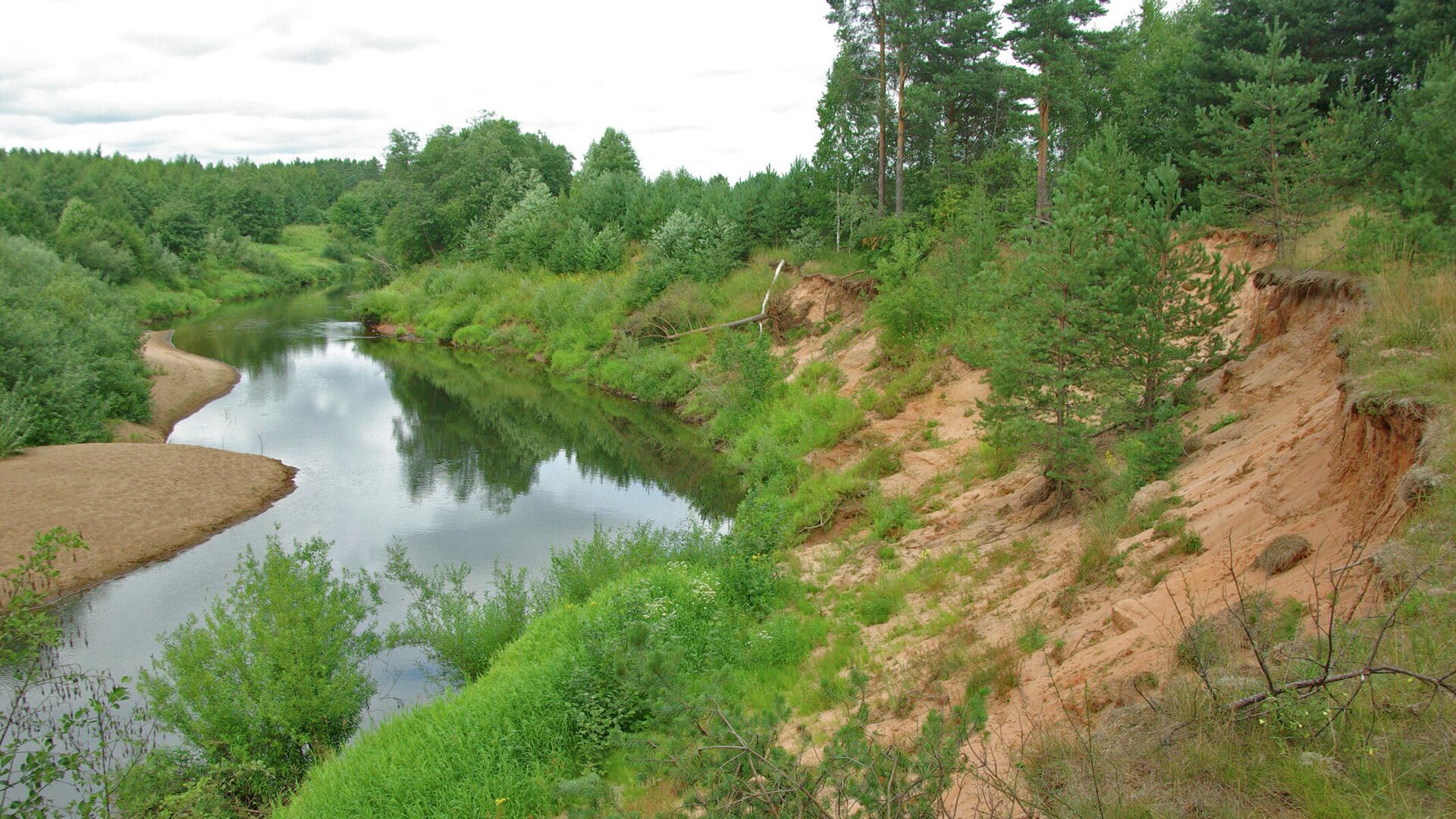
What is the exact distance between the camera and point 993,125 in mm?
30312

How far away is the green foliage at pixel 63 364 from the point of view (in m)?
20.8

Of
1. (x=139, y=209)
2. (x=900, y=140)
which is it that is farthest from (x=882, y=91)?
(x=139, y=209)

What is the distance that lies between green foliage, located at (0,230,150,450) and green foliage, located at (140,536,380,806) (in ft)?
43.4

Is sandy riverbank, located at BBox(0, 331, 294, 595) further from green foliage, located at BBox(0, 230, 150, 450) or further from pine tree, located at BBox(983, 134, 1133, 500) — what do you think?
pine tree, located at BBox(983, 134, 1133, 500)

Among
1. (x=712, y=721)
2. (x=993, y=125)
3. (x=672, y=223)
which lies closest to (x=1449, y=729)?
(x=712, y=721)

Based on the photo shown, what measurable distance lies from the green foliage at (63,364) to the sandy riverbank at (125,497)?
97 centimetres

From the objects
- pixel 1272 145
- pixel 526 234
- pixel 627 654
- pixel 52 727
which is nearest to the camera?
pixel 627 654

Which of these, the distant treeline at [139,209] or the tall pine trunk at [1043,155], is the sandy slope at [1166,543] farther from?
the distant treeline at [139,209]

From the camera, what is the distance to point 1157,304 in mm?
10852

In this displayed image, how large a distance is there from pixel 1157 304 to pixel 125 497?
65.2ft

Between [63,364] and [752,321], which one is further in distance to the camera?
[752,321]

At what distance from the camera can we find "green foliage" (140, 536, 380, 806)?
9625 mm

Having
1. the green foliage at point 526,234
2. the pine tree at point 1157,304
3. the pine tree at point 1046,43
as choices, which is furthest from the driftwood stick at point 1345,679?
the green foliage at point 526,234

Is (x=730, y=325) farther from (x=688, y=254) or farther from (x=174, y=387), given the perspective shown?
(x=174, y=387)
